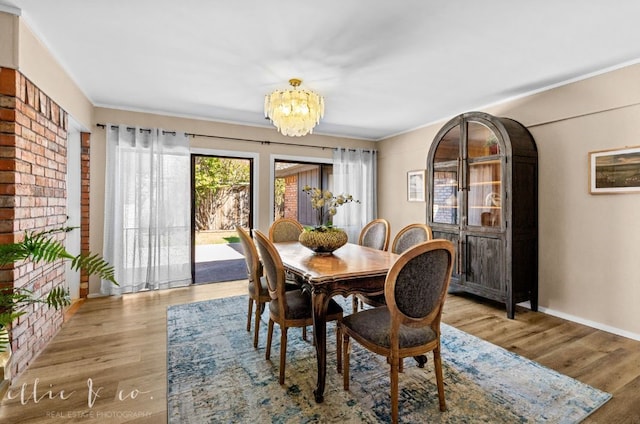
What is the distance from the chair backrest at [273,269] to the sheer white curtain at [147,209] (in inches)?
99.1

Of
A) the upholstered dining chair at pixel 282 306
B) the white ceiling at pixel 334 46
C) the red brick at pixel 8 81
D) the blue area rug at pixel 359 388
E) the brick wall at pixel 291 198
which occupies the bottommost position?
the blue area rug at pixel 359 388

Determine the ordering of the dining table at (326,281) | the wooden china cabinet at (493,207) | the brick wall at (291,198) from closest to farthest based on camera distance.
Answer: the dining table at (326,281)
the wooden china cabinet at (493,207)
the brick wall at (291,198)

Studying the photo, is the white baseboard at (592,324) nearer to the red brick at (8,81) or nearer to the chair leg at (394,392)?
the chair leg at (394,392)

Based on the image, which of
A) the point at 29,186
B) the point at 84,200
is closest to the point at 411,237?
the point at 29,186

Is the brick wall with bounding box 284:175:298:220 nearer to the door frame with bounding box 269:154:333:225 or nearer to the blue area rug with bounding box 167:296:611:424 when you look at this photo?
the door frame with bounding box 269:154:333:225

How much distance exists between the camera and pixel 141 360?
2355mm


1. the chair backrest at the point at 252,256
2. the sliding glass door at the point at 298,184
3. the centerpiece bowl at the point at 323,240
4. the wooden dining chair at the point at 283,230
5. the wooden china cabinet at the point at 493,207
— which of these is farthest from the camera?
the sliding glass door at the point at 298,184

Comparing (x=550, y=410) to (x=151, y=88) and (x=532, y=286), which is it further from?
(x=151, y=88)

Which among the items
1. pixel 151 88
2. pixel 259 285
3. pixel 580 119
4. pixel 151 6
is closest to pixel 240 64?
pixel 151 6

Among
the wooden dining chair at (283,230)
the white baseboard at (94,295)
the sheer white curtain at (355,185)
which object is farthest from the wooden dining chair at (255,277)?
the sheer white curtain at (355,185)

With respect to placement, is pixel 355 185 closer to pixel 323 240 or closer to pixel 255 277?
pixel 323 240

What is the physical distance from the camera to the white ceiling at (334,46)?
78.7 inches

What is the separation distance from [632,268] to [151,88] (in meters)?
4.88

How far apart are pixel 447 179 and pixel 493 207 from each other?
70 centimetres
